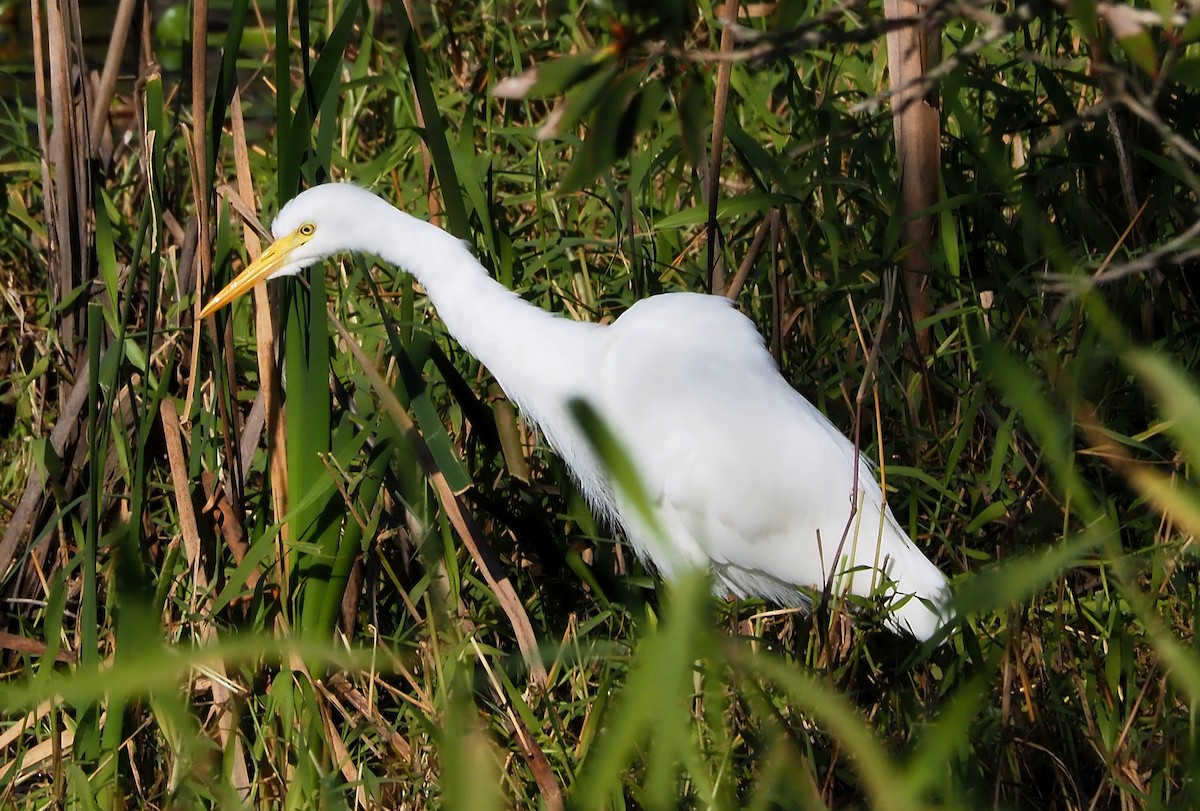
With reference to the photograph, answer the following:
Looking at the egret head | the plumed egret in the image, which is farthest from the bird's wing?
the egret head

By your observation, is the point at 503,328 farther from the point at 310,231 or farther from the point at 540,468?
the point at 540,468

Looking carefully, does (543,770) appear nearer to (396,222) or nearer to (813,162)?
(396,222)

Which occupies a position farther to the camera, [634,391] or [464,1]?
[464,1]

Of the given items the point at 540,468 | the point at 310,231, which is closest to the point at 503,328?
the point at 310,231

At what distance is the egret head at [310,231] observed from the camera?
Result: 2.00 m

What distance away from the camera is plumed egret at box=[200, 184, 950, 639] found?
210 cm

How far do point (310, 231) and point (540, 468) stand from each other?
0.69 meters

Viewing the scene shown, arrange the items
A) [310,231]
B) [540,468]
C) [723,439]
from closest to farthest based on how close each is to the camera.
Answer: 1. [310,231]
2. [723,439]
3. [540,468]

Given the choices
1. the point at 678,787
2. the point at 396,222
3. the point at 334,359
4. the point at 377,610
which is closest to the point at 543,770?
the point at 678,787

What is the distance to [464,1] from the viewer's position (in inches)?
143

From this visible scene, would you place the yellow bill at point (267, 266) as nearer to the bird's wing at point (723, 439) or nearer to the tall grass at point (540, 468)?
the tall grass at point (540, 468)

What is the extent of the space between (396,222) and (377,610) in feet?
2.10

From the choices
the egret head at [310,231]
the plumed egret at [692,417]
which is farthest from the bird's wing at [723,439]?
the egret head at [310,231]

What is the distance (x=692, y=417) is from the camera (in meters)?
2.21
